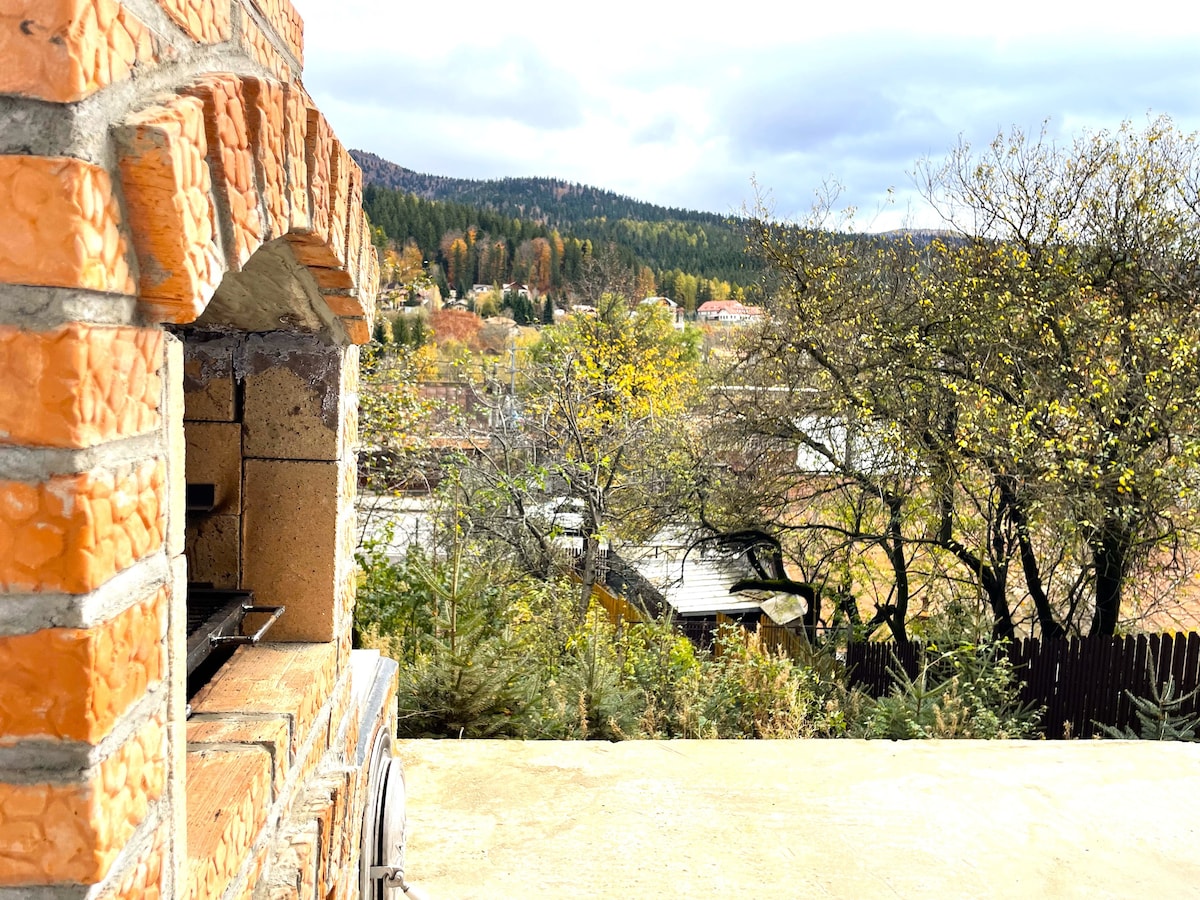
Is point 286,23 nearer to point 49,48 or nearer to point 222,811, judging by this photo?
point 49,48

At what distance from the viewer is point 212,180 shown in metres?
0.97

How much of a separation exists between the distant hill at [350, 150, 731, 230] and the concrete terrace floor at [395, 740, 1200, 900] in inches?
2707

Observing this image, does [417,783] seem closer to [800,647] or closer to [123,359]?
[123,359]

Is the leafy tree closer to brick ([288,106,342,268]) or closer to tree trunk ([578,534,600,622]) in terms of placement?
tree trunk ([578,534,600,622])

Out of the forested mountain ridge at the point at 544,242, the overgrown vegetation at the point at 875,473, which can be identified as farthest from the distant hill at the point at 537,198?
the overgrown vegetation at the point at 875,473

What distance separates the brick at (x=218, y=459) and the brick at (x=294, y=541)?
0.10 feet

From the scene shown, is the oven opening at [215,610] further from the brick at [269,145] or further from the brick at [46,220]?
the brick at [46,220]

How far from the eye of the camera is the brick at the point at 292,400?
2.07m

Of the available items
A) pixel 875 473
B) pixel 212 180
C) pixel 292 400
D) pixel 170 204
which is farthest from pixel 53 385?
pixel 875 473

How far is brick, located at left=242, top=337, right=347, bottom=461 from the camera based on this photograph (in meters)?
2.07

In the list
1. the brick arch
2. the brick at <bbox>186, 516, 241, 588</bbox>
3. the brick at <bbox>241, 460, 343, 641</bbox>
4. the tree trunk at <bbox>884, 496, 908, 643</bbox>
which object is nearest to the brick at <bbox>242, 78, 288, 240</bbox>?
the brick arch

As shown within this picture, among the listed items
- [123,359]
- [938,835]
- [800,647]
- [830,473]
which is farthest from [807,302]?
[123,359]

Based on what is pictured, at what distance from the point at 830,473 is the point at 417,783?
7.46 m

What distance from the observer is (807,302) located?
10.1 meters
